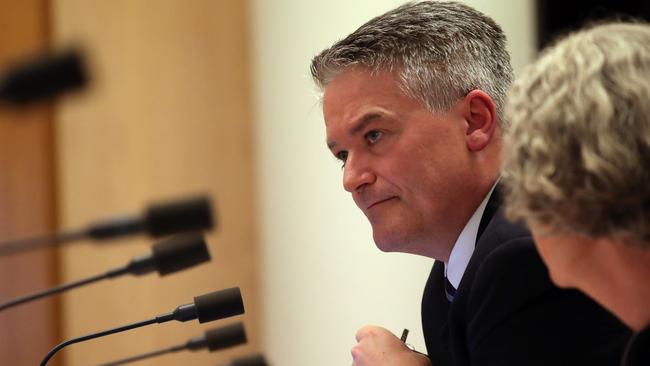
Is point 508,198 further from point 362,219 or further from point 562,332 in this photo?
point 362,219

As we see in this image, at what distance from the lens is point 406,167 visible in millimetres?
1436

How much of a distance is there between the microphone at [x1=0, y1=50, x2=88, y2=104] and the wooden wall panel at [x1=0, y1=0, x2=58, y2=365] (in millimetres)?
1918

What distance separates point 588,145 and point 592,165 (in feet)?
0.07

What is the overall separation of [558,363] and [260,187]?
192 cm

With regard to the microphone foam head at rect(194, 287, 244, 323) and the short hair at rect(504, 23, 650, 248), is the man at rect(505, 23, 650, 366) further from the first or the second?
the microphone foam head at rect(194, 287, 244, 323)

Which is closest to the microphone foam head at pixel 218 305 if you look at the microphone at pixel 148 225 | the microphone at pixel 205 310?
the microphone at pixel 205 310

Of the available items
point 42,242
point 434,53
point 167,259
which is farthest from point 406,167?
point 42,242

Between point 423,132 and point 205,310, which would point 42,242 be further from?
point 423,132

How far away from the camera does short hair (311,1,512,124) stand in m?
1.45

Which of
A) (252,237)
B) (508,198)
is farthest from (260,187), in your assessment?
(508,198)

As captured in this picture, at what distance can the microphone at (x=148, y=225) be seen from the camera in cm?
78

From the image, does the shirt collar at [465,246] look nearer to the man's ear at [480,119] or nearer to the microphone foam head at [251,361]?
the man's ear at [480,119]

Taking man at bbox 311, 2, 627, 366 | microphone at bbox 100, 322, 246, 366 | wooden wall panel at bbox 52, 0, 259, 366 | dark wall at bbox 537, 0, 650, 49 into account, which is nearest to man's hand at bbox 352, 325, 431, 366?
man at bbox 311, 2, 627, 366

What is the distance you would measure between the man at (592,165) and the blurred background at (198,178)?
1.30m
